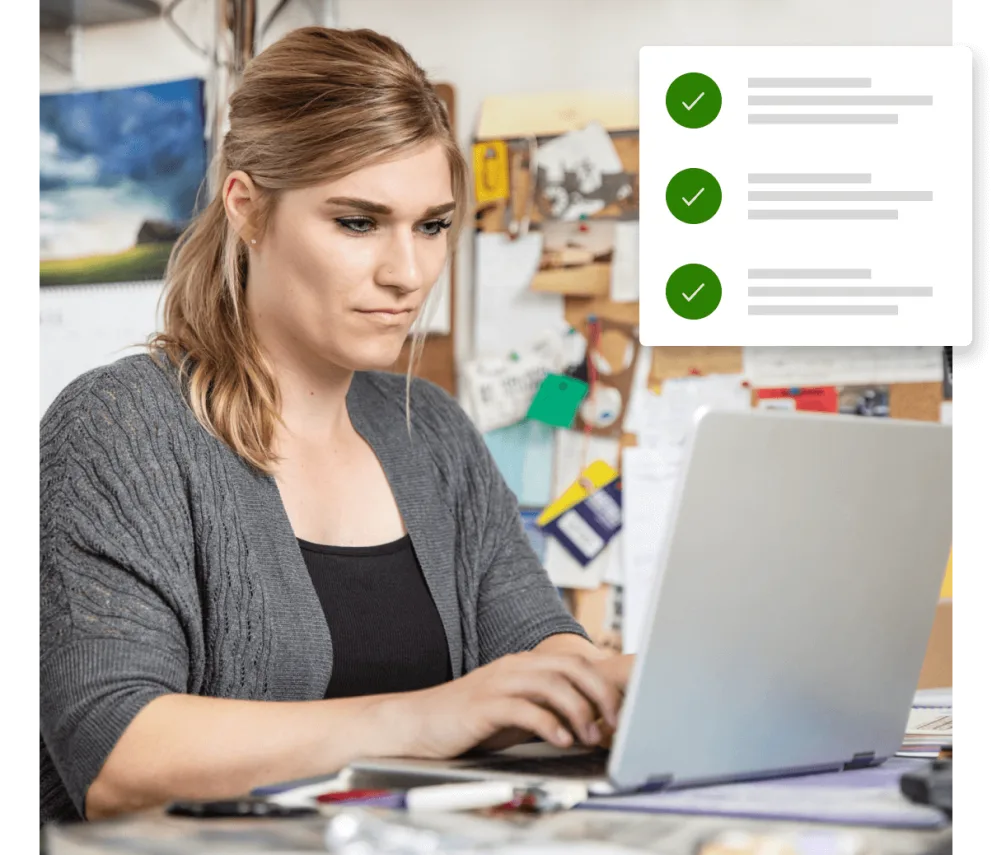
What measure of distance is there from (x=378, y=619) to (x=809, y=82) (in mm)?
1121

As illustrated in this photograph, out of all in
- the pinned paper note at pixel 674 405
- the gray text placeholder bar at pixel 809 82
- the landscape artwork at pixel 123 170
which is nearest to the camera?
the gray text placeholder bar at pixel 809 82

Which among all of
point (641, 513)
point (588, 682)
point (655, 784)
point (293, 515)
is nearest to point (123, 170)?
point (641, 513)

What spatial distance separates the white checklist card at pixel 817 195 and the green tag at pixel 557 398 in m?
0.31

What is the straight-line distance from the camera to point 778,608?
26.9 inches

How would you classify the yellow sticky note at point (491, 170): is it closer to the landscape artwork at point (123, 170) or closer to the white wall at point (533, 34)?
the white wall at point (533, 34)

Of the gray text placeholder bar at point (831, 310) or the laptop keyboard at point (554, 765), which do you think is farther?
the gray text placeholder bar at point (831, 310)

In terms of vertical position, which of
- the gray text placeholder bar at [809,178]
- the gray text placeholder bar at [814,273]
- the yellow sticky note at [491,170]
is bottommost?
the gray text placeholder bar at [814,273]

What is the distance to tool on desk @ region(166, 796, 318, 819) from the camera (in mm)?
583

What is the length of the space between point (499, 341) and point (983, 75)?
910 millimetres

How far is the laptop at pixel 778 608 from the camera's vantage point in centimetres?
63

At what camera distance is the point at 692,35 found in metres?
2.07

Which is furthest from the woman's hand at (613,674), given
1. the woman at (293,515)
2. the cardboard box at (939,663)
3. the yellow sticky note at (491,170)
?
the yellow sticky note at (491,170)

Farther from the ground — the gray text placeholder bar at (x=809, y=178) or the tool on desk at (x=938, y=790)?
the gray text placeholder bar at (x=809, y=178)

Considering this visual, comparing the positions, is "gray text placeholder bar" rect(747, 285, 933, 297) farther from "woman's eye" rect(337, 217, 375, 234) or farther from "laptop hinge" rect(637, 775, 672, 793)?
"laptop hinge" rect(637, 775, 672, 793)
